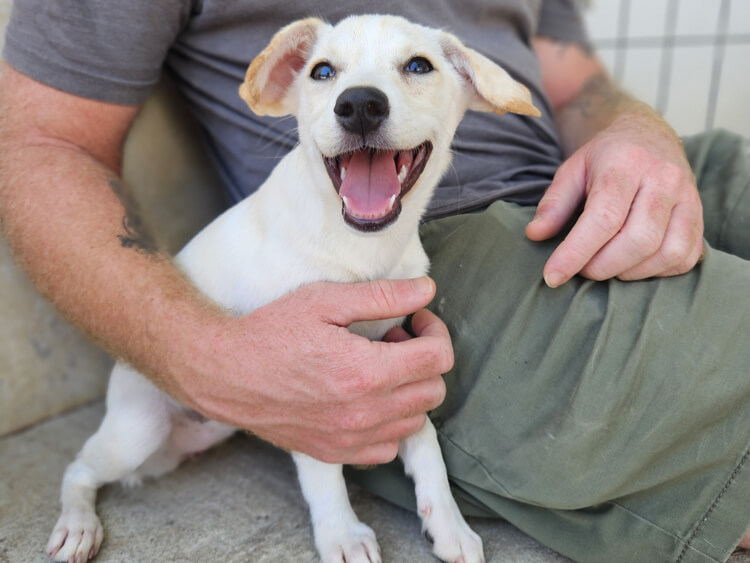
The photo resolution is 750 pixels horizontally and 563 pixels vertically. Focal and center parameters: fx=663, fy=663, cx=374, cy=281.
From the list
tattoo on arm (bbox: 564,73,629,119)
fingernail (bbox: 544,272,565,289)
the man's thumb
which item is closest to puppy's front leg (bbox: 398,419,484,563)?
the man's thumb

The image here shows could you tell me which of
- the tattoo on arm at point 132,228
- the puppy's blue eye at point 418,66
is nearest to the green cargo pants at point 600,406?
the puppy's blue eye at point 418,66

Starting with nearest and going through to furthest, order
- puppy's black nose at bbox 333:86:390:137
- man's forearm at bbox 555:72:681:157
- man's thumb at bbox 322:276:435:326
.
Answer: puppy's black nose at bbox 333:86:390:137 → man's thumb at bbox 322:276:435:326 → man's forearm at bbox 555:72:681:157

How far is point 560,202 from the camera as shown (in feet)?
4.85

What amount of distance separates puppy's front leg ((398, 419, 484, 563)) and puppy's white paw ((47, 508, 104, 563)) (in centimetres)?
72

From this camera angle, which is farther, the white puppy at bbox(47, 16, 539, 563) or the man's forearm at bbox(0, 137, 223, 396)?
the man's forearm at bbox(0, 137, 223, 396)

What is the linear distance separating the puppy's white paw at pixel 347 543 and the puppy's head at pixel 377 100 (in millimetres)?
655

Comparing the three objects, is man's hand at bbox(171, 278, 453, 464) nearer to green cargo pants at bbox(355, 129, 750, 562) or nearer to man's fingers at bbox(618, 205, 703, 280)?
green cargo pants at bbox(355, 129, 750, 562)

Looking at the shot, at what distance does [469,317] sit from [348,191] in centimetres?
42

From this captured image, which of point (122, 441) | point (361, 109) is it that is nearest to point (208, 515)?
point (122, 441)

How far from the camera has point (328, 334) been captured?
1.29 meters

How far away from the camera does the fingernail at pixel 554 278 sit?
138 cm

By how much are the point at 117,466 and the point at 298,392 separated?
624mm

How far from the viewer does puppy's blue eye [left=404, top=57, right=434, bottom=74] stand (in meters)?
1.41

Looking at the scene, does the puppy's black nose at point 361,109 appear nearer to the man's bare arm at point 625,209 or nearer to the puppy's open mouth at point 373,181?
the puppy's open mouth at point 373,181
